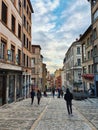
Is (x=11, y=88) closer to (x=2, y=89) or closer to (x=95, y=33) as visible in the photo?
(x=2, y=89)

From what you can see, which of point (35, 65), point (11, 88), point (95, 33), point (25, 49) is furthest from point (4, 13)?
point (35, 65)

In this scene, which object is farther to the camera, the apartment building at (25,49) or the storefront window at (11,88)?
the apartment building at (25,49)

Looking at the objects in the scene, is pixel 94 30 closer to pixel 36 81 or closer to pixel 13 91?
pixel 13 91

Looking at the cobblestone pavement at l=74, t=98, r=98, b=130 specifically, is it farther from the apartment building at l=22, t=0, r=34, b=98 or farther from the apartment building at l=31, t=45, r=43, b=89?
the apartment building at l=31, t=45, r=43, b=89

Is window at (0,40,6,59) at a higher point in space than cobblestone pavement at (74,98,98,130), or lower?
higher

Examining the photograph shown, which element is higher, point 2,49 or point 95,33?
point 95,33

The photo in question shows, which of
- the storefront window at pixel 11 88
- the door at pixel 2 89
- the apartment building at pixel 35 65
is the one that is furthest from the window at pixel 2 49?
the apartment building at pixel 35 65

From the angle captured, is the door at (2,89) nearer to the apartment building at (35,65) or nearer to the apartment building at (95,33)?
the apartment building at (95,33)

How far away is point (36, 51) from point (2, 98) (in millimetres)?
A: 42060

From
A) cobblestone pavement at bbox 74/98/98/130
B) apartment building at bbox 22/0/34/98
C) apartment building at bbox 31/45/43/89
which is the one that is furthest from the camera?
apartment building at bbox 31/45/43/89

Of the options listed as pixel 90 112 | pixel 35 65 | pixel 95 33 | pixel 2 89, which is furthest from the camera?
pixel 35 65

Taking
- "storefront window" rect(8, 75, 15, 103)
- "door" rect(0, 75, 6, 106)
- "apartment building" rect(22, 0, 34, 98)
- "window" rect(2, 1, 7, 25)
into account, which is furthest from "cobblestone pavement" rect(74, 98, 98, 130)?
"apartment building" rect(22, 0, 34, 98)

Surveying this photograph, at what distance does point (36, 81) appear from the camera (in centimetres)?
6247

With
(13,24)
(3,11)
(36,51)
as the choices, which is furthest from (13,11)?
(36,51)
